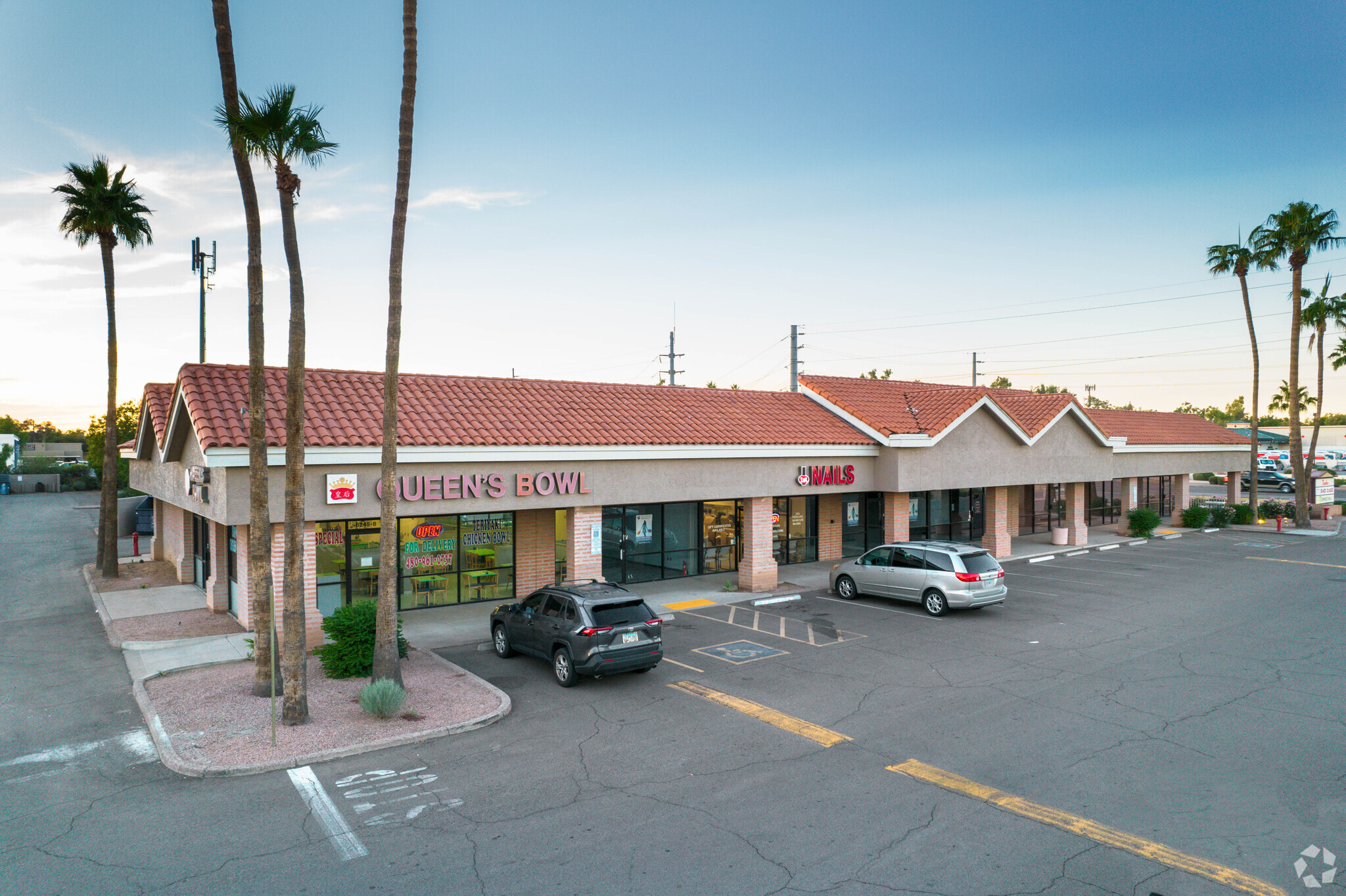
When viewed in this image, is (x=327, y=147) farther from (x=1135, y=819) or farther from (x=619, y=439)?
(x=1135, y=819)

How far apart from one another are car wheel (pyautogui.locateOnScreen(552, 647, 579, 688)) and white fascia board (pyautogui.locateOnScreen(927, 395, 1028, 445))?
52.9 feet

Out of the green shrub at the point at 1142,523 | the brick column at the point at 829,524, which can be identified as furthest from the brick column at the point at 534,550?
the green shrub at the point at 1142,523

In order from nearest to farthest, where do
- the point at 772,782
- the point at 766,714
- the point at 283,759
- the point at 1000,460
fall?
the point at 772,782 < the point at 283,759 < the point at 766,714 < the point at 1000,460

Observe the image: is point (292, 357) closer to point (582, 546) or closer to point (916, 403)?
point (582, 546)

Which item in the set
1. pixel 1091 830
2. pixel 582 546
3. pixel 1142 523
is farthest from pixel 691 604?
pixel 1142 523

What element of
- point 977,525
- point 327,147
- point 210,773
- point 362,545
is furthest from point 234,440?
point 977,525

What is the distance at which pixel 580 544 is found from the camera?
19344mm

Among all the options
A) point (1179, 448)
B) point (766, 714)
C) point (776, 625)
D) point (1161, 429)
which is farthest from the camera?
point (1161, 429)

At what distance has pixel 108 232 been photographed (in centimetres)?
2414

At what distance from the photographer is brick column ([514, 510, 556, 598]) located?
→ 2144 centimetres

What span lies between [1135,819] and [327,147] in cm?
1414

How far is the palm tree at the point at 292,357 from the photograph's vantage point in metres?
11.2

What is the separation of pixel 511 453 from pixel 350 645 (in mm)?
5641

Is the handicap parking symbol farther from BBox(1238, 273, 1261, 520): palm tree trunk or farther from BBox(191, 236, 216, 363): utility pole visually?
BBox(1238, 273, 1261, 520): palm tree trunk
